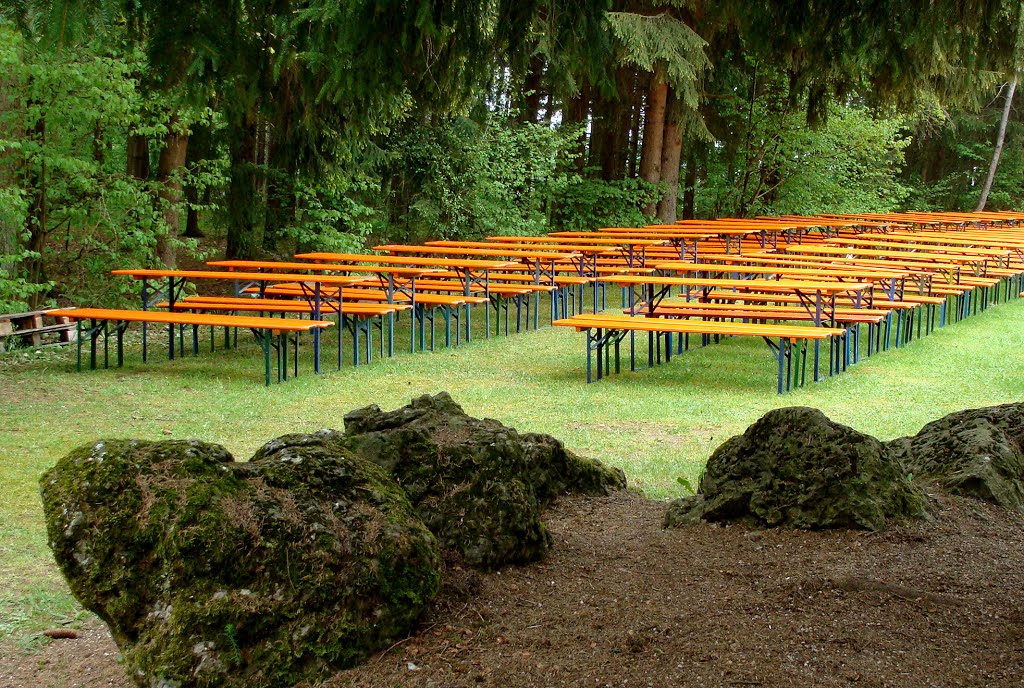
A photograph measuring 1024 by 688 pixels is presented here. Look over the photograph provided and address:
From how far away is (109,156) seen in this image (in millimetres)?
12961

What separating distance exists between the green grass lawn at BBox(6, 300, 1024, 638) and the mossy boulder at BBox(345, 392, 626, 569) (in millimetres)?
1761

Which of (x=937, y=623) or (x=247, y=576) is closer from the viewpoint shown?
(x=247, y=576)

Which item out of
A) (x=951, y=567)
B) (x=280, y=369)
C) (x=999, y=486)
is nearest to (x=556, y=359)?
(x=280, y=369)

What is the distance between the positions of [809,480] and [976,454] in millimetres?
1029

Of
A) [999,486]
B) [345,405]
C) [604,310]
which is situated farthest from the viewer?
[604,310]

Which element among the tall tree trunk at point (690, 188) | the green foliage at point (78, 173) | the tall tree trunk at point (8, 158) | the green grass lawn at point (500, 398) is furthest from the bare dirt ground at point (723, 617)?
the tall tree trunk at point (690, 188)

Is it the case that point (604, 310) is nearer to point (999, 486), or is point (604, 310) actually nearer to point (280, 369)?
point (280, 369)

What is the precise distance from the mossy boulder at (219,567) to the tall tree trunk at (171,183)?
430 inches

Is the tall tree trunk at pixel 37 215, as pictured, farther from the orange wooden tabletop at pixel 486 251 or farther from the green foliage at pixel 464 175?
the green foliage at pixel 464 175

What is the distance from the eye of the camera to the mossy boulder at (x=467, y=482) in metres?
3.84

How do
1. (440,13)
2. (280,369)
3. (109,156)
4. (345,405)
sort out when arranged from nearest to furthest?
(440,13)
(345,405)
(280,369)
(109,156)

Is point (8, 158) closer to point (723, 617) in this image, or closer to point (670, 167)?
point (723, 617)

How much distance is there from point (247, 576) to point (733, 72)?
83.7 ft

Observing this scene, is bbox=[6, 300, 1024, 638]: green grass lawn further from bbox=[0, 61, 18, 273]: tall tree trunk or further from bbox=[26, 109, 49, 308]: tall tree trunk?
bbox=[26, 109, 49, 308]: tall tree trunk
